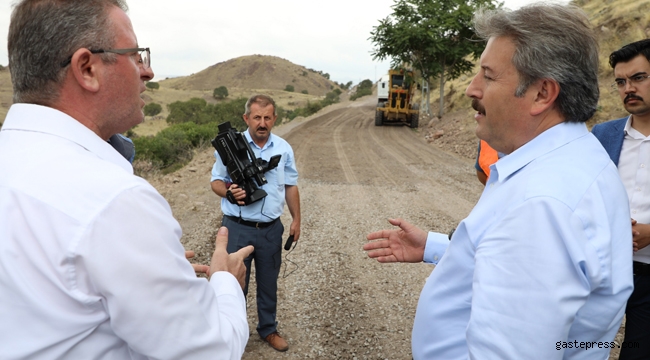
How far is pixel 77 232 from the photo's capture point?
3.35 ft

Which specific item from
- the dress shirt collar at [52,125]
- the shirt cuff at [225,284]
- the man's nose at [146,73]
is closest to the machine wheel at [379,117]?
the man's nose at [146,73]

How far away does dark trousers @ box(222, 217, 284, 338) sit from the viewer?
12.5 feet

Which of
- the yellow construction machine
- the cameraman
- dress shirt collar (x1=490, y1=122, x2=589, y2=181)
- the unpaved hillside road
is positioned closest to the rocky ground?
the unpaved hillside road

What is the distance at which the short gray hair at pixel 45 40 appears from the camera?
1.22 m

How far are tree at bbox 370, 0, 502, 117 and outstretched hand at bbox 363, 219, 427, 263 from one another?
20.9 metres

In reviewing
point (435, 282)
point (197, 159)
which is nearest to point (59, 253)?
point (435, 282)

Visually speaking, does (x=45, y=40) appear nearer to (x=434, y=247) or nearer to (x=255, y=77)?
(x=434, y=247)

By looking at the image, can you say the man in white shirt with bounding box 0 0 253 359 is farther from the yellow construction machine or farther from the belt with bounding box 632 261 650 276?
the yellow construction machine

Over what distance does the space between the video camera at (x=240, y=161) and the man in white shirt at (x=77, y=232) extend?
6.85 ft

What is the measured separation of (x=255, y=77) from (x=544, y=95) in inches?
3957

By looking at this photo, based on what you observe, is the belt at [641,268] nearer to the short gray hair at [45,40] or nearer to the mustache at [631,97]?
the mustache at [631,97]

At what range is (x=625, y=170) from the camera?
2.66 metres

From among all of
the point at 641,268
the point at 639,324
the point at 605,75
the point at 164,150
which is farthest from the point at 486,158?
the point at 605,75

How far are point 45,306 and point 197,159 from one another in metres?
12.5
